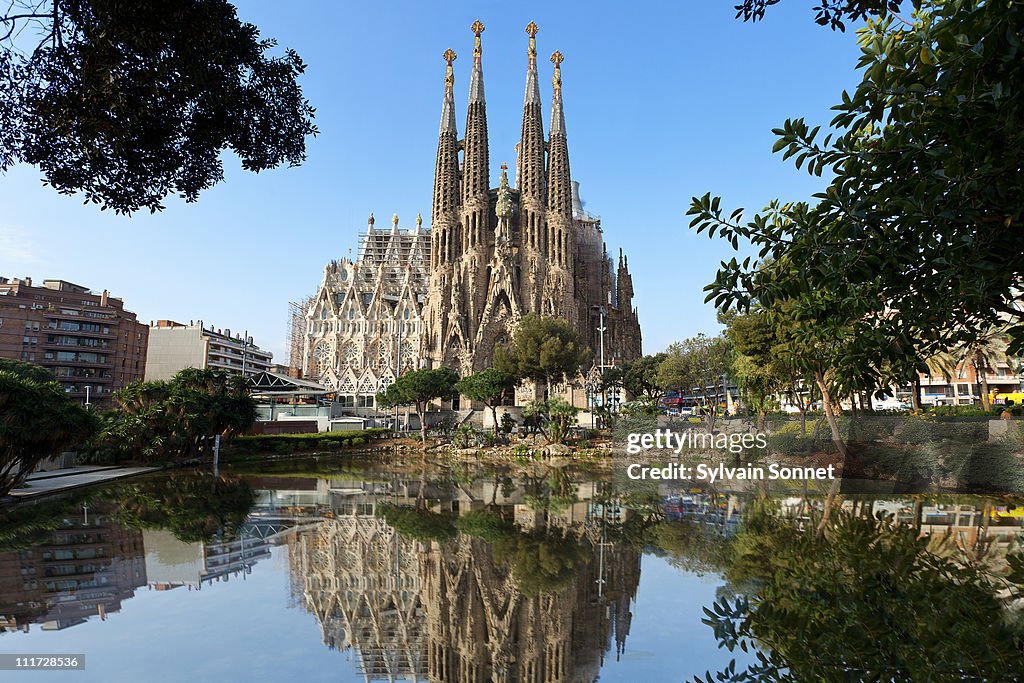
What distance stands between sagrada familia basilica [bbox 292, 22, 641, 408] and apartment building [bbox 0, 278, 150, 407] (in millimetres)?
19731

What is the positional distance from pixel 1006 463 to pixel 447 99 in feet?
218

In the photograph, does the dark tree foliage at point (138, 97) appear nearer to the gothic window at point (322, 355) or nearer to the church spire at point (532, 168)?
the church spire at point (532, 168)

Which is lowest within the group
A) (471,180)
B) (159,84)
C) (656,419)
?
(656,419)

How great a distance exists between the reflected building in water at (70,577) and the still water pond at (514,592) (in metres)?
0.04

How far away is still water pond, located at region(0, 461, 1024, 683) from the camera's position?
16.5 feet

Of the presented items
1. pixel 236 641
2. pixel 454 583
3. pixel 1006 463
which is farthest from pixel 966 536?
pixel 236 641

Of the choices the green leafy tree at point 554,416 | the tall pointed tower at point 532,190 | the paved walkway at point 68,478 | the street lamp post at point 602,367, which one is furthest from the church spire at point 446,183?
the paved walkway at point 68,478

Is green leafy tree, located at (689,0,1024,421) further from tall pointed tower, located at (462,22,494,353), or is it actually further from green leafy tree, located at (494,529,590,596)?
tall pointed tower, located at (462,22,494,353)

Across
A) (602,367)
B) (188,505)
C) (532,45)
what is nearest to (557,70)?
(532,45)

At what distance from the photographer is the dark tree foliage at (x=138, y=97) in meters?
4.57

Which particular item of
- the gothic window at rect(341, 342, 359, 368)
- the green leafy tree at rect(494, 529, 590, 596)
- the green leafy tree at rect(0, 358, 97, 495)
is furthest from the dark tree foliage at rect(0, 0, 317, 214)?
the gothic window at rect(341, 342, 359, 368)

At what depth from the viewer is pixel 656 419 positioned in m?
31.2

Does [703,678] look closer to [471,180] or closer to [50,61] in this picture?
[50,61]

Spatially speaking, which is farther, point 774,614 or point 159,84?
point 774,614
